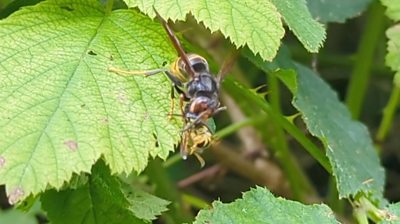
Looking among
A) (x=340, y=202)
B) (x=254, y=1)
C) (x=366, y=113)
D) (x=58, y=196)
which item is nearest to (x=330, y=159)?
(x=254, y=1)

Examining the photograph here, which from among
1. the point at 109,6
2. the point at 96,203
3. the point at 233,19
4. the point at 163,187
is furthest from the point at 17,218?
the point at 233,19

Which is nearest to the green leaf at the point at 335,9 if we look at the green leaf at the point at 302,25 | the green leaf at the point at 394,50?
the green leaf at the point at 394,50

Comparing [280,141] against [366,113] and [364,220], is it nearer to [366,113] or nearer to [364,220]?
[364,220]

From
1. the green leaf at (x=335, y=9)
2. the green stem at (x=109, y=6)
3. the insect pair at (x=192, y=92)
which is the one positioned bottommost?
the green leaf at (x=335, y=9)

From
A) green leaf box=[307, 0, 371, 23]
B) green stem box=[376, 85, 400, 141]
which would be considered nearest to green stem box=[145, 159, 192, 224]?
green leaf box=[307, 0, 371, 23]

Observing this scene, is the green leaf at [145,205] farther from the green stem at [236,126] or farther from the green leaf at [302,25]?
the green stem at [236,126]
